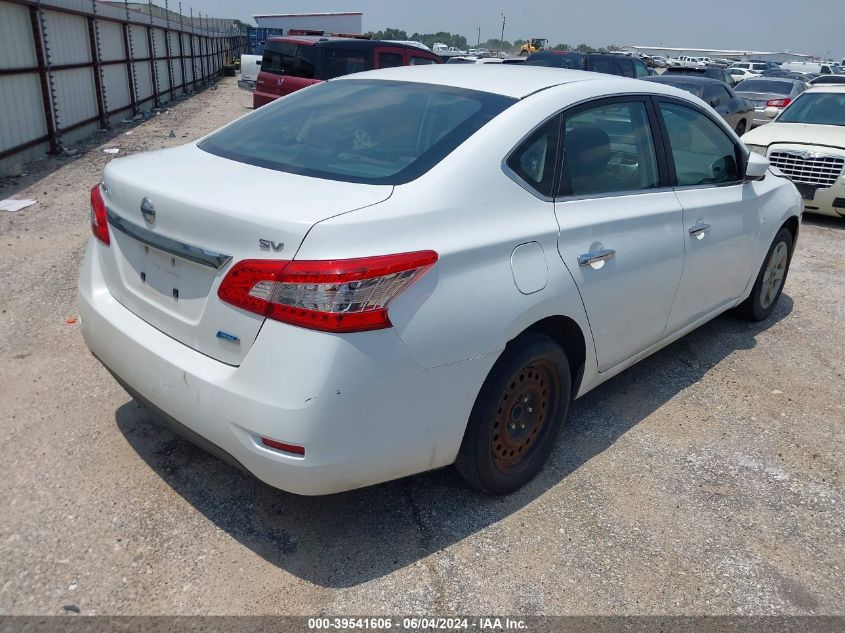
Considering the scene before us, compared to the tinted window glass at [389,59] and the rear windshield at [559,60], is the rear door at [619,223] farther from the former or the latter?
the rear windshield at [559,60]

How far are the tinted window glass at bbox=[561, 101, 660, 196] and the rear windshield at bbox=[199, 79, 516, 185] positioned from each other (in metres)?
0.39

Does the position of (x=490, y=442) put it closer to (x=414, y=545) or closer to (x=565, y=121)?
(x=414, y=545)

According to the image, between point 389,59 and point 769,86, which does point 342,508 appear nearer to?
point 389,59

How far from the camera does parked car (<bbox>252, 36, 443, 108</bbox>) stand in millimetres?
12773

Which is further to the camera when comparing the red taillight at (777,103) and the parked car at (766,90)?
the parked car at (766,90)

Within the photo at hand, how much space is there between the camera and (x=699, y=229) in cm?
396

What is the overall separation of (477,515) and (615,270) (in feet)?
4.19

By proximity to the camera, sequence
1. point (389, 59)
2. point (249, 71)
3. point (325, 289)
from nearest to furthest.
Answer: point (325, 289), point (389, 59), point (249, 71)

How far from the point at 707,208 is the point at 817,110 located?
718 centimetres

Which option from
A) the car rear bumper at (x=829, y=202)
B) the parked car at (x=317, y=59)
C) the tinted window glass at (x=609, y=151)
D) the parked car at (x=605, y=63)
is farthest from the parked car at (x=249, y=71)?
the tinted window glass at (x=609, y=151)

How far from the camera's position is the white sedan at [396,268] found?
92.2 inches

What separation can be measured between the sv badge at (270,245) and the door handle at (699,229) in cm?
248

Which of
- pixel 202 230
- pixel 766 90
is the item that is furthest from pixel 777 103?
pixel 202 230

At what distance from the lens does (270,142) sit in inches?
128
